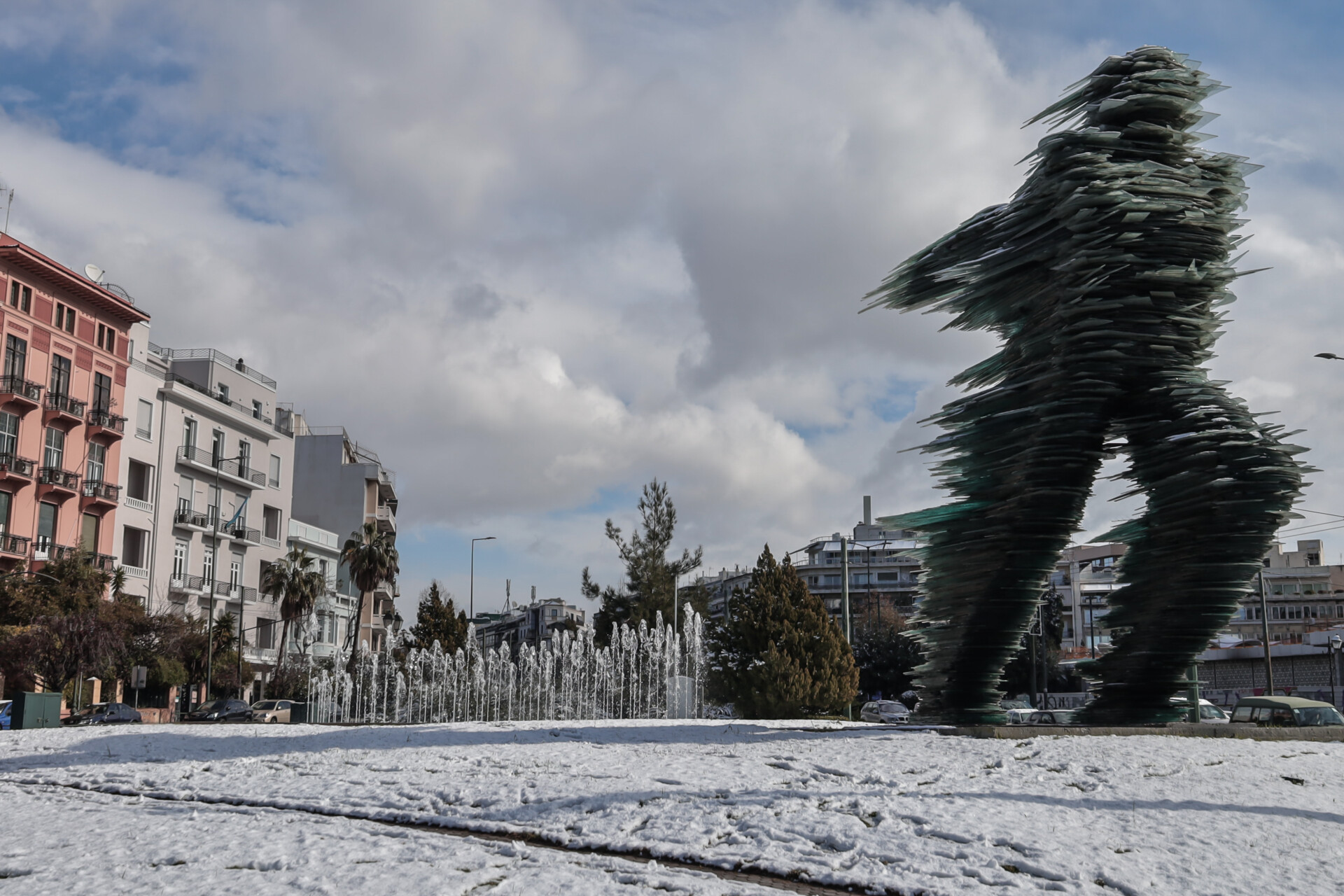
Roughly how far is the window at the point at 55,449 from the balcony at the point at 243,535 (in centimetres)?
1089

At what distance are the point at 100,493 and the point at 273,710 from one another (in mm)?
14555

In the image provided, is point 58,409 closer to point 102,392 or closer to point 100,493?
point 102,392

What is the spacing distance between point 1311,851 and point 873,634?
54.7 metres

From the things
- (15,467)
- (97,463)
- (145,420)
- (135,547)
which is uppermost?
(145,420)

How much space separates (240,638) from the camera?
4922 cm

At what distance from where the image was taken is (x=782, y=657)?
29672 mm

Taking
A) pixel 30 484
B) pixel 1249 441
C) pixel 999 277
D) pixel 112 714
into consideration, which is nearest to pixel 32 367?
pixel 30 484

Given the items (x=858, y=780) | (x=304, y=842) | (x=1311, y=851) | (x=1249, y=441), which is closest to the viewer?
(x=1311, y=851)

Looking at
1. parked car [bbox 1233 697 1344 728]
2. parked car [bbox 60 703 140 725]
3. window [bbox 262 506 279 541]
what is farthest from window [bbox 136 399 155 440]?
parked car [bbox 1233 697 1344 728]

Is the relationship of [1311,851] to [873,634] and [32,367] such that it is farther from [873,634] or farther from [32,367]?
[873,634]

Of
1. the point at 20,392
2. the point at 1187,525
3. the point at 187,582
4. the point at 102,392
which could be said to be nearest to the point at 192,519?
the point at 187,582

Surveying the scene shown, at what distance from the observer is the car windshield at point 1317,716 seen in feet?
70.1

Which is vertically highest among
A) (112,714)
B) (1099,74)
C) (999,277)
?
(1099,74)

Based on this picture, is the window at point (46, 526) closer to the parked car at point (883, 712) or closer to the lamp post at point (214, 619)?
the lamp post at point (214, 619)
